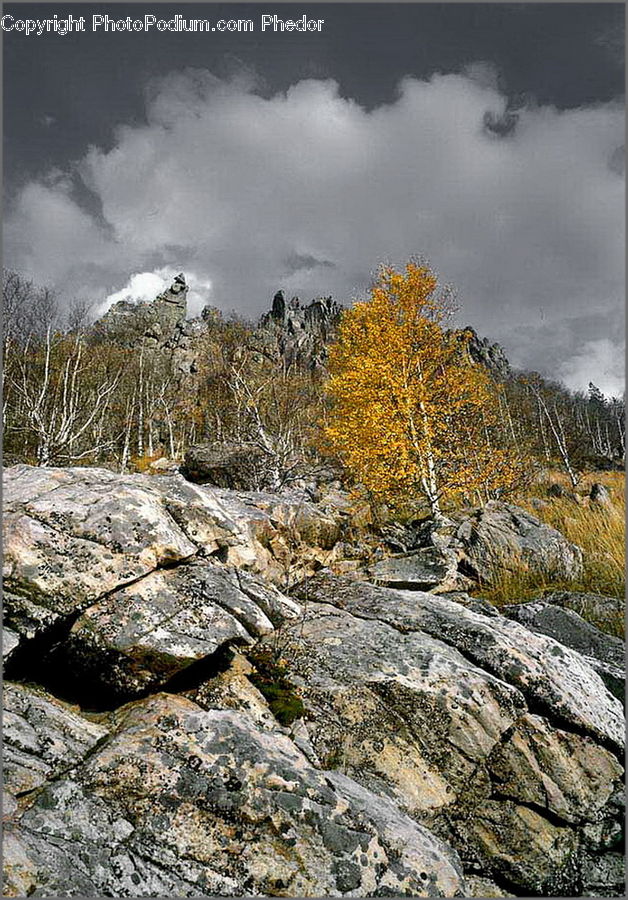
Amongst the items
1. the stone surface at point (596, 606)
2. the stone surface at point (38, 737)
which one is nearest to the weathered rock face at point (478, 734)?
the stone surface at point (38, 737)

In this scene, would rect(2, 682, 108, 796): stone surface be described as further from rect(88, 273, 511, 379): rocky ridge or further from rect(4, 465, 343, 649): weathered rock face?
rect(88, 273, 511, 379): rocky ridge

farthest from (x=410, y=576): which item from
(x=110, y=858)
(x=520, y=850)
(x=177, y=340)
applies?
(x=177, y=340)

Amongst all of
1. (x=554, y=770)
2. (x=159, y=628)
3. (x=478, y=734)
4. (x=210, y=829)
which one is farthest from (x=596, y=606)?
(x=210, y=829)

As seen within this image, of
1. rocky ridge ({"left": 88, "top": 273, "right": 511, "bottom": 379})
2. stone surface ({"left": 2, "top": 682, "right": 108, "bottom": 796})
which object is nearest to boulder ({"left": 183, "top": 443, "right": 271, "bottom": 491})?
stone surface ({"left": 2, "top": 682, "right": 108, "bottom": 796})

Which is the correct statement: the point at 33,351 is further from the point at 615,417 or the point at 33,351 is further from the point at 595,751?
the point at 615,417

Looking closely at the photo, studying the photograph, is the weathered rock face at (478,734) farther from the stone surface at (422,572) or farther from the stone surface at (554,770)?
the stone surface at (422,572)

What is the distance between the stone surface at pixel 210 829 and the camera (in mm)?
2061

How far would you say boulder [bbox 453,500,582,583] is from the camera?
7.74 m

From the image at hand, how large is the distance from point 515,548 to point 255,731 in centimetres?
635

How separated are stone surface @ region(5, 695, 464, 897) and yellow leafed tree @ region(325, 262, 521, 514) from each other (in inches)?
442

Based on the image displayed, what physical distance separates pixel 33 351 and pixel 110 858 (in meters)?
31.2

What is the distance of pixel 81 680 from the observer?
311cm

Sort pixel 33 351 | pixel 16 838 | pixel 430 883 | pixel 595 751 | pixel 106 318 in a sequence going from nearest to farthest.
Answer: pixel 16 838, pixel 430 883, pixel 595 751, pixel 33 351, pixel 106 318

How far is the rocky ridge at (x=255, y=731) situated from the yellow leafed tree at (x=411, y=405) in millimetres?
9505
